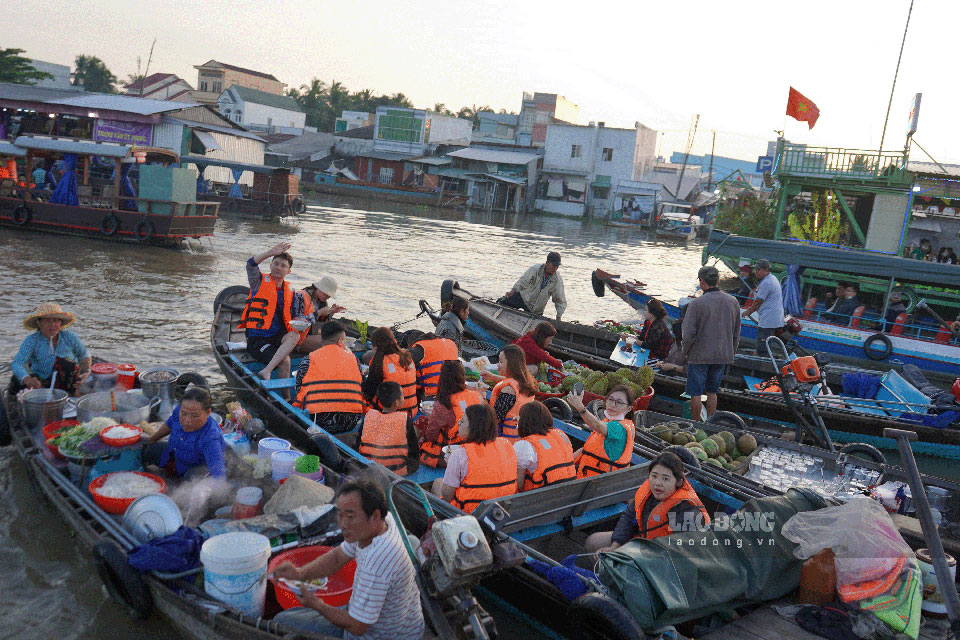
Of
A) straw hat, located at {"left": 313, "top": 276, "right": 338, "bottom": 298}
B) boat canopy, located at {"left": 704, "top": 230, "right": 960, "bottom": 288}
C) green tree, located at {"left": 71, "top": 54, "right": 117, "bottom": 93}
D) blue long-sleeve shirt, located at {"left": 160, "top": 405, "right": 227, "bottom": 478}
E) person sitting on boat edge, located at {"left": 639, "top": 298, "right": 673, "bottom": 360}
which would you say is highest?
green tree, located at {"left": 71, "top": 54, "right": 117, "bottom": 93}

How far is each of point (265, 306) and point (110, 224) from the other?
14496 mm

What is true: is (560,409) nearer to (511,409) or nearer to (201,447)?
(511,409)

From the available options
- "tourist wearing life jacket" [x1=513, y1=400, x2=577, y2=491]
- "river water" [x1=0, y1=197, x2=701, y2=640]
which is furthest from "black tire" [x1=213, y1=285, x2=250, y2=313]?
"tourist wearing life jacket" [x1=513, y1=400, x2=577, y2=491]

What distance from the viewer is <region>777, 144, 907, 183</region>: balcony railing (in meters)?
16.8

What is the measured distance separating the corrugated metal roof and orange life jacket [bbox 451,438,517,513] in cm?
4437

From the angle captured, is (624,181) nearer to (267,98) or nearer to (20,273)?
(267,98)

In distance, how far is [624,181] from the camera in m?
47.9

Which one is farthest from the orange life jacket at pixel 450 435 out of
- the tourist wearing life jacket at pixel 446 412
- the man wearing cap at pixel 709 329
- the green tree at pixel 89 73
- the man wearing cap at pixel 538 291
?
the green tree at pixel 89 73

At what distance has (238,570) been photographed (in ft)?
12.4

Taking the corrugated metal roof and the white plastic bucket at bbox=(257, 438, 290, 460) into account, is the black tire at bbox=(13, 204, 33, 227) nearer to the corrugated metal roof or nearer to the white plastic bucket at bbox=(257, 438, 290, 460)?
the white plastic bucket at bbox=(257, 438, 290, 460)

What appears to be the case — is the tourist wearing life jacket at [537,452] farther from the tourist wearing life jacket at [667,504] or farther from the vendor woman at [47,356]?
the vendor woman at [47,356]

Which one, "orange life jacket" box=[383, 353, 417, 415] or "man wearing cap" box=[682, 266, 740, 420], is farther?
"man wearing cap" box=[682, 266, 740, 420]

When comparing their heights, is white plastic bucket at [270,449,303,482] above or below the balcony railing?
below

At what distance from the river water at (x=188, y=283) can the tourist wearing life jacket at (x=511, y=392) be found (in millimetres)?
2879
